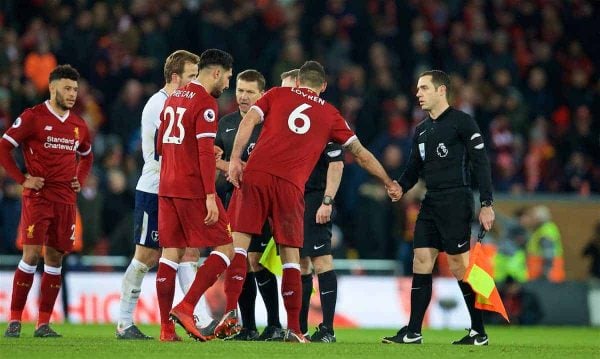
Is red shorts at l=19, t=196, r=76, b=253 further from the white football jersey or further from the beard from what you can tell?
the white football jersey

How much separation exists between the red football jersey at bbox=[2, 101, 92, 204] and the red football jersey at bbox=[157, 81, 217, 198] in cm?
175

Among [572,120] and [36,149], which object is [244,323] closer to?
[36,149]

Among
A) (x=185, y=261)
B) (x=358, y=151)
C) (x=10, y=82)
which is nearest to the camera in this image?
(x=358, y=151)

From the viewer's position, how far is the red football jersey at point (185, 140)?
1066 centimetres

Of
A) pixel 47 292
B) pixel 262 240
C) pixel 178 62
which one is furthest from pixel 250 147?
pixel 47 292

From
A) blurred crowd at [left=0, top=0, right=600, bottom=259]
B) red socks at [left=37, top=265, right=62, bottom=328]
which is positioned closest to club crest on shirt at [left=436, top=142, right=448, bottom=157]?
red socks at [left=37, top=265, right=62, bottom=328]

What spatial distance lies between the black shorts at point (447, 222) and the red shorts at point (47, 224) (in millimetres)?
3416

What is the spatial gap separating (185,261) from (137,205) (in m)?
0.82

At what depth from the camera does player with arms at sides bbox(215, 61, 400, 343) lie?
11.0 m

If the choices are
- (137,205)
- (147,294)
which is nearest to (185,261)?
(137,205)

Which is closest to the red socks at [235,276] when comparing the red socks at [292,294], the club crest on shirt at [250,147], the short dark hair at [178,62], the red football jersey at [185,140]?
the red socks at [292,294]

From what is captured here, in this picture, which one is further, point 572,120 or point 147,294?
point 572,120

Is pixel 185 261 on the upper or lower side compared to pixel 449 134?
lower

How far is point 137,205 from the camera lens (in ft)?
38.0
